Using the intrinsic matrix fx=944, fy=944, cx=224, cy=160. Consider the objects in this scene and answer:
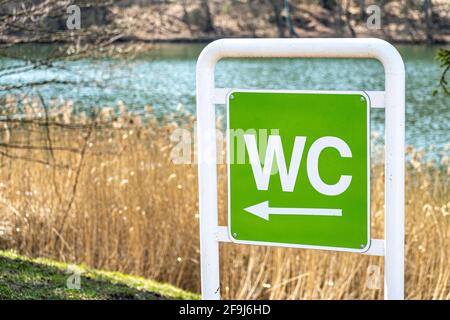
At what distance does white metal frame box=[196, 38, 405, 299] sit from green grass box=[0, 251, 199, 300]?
1.33 m

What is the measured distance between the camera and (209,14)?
3178 cm

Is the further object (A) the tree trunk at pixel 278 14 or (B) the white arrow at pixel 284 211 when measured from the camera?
(A) the tree trunk at pixel 278 14

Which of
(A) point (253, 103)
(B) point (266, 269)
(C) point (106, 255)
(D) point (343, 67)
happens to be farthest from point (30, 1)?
(D) point (343, 67)

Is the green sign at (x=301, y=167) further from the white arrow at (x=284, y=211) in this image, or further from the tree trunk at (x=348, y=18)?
the tree trunk at (x=348, y=18)

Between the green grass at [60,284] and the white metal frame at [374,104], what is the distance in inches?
52.4

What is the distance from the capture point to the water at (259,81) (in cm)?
921

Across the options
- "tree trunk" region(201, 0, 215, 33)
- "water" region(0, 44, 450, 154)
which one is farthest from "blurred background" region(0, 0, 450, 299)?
"tree trunk" region(201, 0, 215, 33)

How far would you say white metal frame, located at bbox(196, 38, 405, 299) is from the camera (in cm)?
257

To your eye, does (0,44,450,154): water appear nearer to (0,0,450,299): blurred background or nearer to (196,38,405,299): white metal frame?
(0,0,450,299): blurred background

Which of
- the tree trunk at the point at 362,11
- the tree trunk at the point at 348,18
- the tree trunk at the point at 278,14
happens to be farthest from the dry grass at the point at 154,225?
the tree trunk at the point at 278,14

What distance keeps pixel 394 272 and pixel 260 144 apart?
1.71ft

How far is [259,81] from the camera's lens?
16031mm
